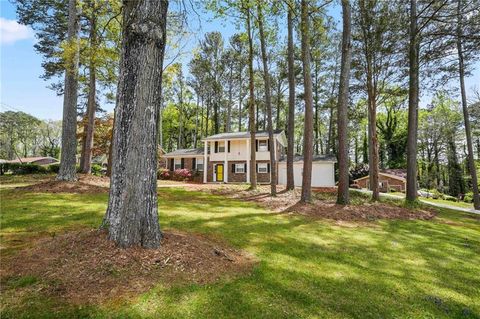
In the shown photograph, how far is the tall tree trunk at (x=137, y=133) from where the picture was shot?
12.2 ft

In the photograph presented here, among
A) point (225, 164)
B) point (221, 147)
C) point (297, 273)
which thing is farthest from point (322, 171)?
point (297, 273)

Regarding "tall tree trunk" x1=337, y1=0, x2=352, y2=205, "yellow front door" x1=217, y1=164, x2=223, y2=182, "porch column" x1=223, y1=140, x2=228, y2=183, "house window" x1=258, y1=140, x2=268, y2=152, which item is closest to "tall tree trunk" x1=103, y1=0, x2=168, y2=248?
"tall tree trunk" x1=337, y1=0, x2=352, y2=205

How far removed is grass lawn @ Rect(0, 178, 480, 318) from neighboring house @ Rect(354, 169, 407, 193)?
21.6 metres

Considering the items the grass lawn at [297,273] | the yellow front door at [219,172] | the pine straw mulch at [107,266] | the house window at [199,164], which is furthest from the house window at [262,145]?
the pine straw mulch at [107,266]

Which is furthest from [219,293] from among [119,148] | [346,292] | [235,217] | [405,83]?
[405,83]

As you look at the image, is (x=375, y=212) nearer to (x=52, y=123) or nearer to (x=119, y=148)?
(x=119, y=148)

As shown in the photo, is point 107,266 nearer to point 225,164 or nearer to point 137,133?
point 137,133

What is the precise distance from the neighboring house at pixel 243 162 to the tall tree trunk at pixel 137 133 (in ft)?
69.2

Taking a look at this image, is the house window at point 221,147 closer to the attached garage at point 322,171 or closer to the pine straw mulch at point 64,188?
the attached garage at point 322,171

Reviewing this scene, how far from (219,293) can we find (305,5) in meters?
6.90

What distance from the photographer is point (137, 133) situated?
376 centimetres

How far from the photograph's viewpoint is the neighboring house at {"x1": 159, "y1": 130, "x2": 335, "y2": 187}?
2503 cm

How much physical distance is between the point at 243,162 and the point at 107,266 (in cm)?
2268

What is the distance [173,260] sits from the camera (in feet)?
12.1
